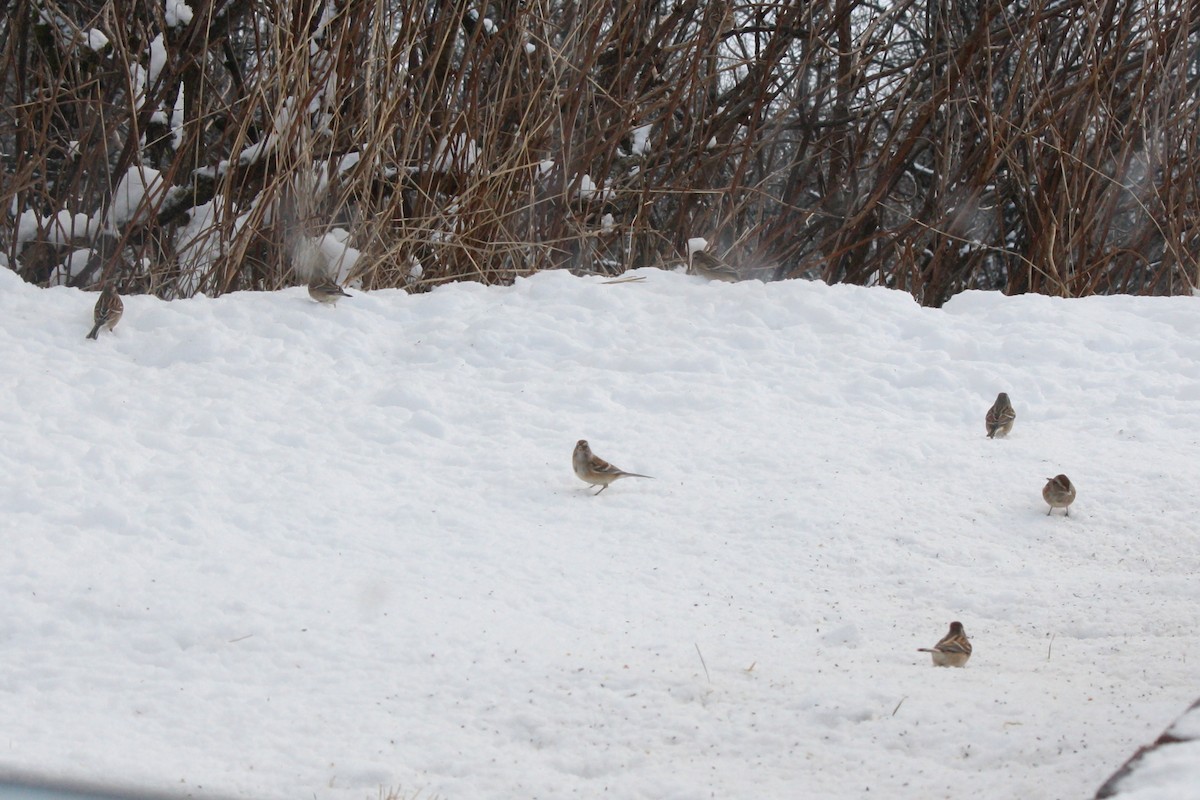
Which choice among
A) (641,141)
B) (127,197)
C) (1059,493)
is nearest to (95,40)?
(127,197)

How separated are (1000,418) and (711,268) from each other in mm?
2080

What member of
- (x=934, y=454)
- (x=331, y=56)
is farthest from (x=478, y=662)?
(x=331, y=56)

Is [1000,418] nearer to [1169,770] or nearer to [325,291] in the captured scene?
[325,291]

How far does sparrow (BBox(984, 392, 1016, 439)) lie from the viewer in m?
5.58

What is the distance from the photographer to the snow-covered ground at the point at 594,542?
332 cm

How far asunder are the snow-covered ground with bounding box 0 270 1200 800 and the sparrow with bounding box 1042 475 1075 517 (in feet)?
0.26

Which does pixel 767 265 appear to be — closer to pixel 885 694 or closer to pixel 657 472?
pixel 657 472

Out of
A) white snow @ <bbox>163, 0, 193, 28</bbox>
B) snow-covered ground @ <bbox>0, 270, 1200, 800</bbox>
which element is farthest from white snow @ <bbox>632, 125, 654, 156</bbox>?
white snow @ <bbox>163, 0, 193, 28</bbox>

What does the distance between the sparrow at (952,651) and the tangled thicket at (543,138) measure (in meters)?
4.13

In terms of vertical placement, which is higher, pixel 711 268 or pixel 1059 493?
pixel 711 268

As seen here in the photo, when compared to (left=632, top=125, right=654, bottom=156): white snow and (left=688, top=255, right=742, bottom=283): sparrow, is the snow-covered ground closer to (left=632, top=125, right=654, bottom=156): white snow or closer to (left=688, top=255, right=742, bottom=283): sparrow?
(left=688, top=255, right=742, bottom=283): sparrow

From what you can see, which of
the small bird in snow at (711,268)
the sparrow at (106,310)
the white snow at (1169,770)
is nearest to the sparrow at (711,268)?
the small bird in snow at (711,268)

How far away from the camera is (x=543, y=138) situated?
305 inches

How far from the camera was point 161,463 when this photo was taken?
16.0 ft
